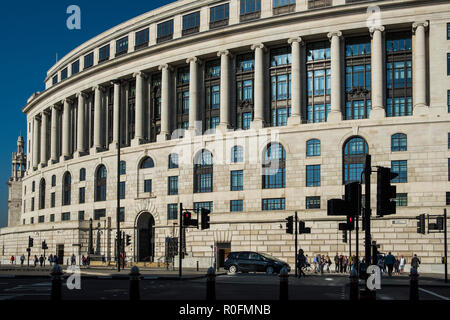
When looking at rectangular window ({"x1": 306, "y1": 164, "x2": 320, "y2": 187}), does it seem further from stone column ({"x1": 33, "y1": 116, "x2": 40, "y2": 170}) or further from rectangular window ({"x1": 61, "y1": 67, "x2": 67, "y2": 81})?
stone column ({"x1": 33, "y1": 116, "x2": 40, "y2": 170})

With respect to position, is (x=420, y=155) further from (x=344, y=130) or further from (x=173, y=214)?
(x=173, y=214)

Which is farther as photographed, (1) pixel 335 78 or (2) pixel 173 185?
(2) pixel 173 185

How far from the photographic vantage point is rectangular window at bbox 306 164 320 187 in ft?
195

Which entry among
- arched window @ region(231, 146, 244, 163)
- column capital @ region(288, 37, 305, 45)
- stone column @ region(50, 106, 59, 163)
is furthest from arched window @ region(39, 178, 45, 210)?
column capital @ region(288, 37, 305, 45)

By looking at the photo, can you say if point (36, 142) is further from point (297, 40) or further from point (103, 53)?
point (297, 40)

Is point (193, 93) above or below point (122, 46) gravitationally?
below

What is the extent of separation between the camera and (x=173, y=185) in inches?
2685

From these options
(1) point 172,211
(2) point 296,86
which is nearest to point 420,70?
(2) point 296,86

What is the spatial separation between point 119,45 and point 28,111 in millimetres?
31742

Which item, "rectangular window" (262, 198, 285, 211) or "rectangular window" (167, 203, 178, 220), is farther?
"rectangular window" (167, 203, 178, 220)

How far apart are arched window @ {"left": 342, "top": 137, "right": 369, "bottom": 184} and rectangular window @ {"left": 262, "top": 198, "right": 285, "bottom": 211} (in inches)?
256

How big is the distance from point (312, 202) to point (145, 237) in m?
22.1

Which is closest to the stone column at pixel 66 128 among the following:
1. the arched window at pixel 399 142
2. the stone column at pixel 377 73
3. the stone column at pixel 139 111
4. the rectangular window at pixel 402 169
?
the stone column at pixel 139 111

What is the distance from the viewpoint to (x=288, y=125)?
201 ft
